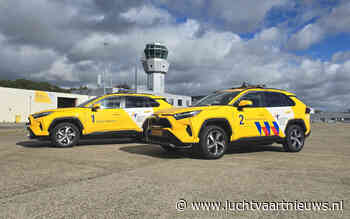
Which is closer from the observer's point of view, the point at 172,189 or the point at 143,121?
the point at 172,189

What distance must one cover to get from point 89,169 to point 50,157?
1.87 meters

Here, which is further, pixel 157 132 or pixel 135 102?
pixel 135 102

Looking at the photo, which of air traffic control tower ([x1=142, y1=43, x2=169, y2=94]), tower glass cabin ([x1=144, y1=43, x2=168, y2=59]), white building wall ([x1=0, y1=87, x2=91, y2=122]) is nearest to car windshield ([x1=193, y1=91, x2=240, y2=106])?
white building wall ([x1=0, y1=87, x2=91, y2=122])

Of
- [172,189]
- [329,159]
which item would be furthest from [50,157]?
[329,159]

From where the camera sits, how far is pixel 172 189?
3570 millimetres

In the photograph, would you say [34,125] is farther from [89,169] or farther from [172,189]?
[172,189]

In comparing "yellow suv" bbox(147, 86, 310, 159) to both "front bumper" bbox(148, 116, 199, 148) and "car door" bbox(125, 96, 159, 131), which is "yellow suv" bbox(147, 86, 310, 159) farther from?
"car door" bbox(125, 96, 159, 131)

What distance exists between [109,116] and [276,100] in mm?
Result: 4848

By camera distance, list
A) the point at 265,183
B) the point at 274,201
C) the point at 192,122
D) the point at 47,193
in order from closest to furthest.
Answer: the point at 274,201
the point at 47,193
the point at 265,183
the point at 192,122

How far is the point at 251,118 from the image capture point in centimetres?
673

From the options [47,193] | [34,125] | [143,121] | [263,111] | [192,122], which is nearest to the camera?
[47,193]

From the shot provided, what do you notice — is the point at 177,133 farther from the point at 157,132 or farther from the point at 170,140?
the point at 157,132

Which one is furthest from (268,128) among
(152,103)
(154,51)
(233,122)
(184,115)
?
(154,51)

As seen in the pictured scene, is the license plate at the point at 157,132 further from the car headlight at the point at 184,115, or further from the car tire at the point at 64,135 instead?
the car tire at the point at 64,135
